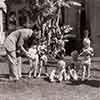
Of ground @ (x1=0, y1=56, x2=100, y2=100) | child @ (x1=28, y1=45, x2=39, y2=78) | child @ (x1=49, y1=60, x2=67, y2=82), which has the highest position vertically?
child @ (x1=28, y1=45, x2=39, y2=78)

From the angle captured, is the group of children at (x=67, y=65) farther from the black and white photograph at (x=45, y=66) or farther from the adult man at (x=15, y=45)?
the adult man at (x=15, y=45)

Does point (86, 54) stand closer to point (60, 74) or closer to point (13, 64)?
point (60, 74)

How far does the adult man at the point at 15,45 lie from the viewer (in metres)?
12.3

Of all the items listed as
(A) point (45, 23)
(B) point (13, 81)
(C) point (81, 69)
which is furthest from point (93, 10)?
(B) point (13, 81)

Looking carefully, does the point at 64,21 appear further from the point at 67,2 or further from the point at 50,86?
the point at 50,86

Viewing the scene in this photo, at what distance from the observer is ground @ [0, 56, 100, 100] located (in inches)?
408

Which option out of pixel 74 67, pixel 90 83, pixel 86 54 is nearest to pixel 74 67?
pixel 74 67

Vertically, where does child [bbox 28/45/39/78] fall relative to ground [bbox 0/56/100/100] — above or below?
above

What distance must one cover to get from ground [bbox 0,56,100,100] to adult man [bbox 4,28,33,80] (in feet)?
1.58

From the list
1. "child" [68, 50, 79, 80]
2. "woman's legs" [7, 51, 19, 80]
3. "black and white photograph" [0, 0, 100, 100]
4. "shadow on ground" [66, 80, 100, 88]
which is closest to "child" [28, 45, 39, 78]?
"black and white photograph" [0, 0, 100, 100]

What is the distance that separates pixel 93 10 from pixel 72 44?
2795mm

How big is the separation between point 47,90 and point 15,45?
92.2 inches

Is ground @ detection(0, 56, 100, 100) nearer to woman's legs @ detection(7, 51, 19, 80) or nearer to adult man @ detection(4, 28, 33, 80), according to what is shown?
woman's legs @ detection(7, 51, 19, 80)

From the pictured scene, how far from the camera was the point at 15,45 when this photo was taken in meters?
12.5
